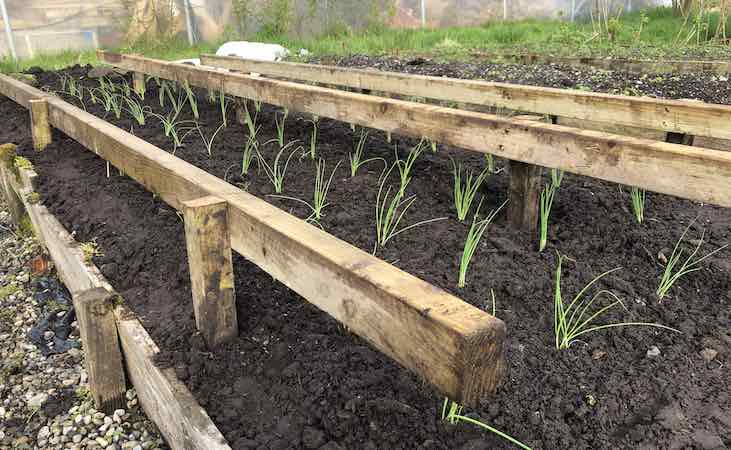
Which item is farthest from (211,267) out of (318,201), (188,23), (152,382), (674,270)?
(188,23)

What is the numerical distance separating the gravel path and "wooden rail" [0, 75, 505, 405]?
840 mm

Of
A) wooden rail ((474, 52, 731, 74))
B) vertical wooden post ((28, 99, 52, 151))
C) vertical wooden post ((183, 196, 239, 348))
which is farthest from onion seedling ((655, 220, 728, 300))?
vertical wooden post ((28, 99, 52, 151))

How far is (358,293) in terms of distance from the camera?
1257 mm

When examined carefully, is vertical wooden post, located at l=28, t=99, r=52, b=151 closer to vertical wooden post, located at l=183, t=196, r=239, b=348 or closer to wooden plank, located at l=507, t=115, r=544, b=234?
vertical wooden post, located at l=183, t=196, r=239, b=348

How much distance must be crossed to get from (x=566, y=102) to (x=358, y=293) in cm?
240

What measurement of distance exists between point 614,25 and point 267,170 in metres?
5.78

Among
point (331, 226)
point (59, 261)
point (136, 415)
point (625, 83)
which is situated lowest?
point (136, 415)

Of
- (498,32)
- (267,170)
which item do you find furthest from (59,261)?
(498,32)

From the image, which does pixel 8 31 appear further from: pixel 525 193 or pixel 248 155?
pixel 525 193

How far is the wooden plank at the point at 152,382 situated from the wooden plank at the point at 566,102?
2.40 m

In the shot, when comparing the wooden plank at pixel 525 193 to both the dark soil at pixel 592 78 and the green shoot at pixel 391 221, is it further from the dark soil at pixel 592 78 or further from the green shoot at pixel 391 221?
the dark soil at pixel 592 78

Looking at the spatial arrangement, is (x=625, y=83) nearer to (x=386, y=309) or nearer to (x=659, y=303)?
(x=659, y=303)

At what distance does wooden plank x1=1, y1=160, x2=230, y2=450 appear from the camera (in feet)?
5.39

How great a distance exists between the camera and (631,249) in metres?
2.50
